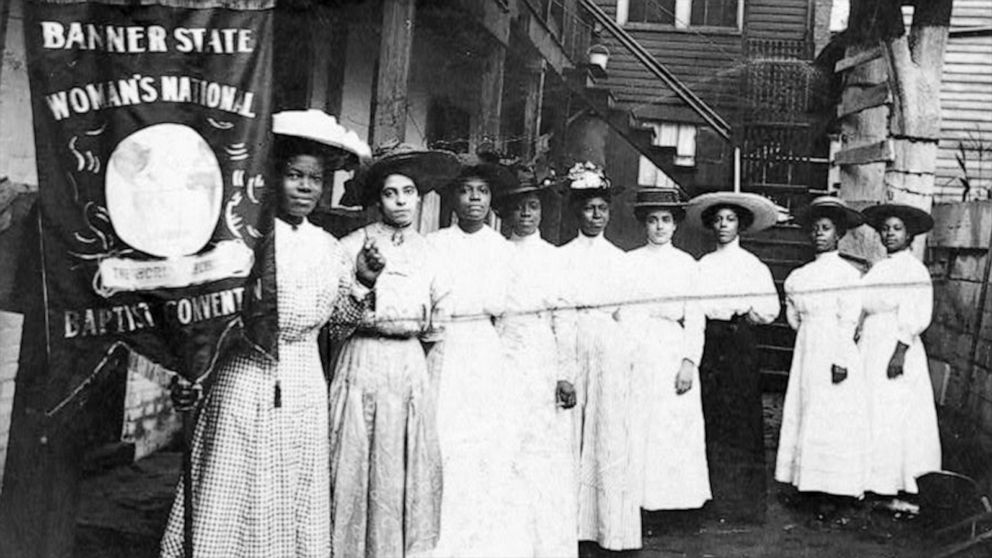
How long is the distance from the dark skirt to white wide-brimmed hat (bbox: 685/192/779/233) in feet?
1.59

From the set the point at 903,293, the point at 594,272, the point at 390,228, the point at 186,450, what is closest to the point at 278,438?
the point at 186,450

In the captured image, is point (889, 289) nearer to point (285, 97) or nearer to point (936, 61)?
point (936, 61)

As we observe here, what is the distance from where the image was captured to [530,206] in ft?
12.1

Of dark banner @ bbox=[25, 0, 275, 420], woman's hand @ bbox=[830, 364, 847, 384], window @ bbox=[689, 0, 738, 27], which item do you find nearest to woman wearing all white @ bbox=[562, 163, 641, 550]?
window @ bbox=[689, 0, 738, 27]

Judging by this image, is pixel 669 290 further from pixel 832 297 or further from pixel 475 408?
pixel 475 408

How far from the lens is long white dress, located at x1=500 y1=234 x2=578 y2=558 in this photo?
11.4 ft

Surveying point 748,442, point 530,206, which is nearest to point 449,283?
point 530,206

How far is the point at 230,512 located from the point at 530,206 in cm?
168

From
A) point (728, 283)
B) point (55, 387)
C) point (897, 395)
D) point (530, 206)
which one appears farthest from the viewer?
point (897, 395)

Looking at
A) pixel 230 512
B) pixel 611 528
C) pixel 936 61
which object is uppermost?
pixel 936 61

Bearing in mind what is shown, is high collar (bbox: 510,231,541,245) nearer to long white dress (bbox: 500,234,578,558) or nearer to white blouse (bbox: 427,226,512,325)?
long white dress (bbox: 500,234,578,558)

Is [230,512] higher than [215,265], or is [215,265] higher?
[215,265]

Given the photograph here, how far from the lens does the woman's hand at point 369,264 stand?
9.83 ft

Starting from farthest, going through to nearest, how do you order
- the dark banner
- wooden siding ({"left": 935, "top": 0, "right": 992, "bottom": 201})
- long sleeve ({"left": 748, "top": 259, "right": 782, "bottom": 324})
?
wooden siding ({"left": 935, "top": 0, "right": 992, "bottom": 201}), long sleeve ({"left": 748, "top": 259, "right": 782, "bottom": 324}), the dark banner
